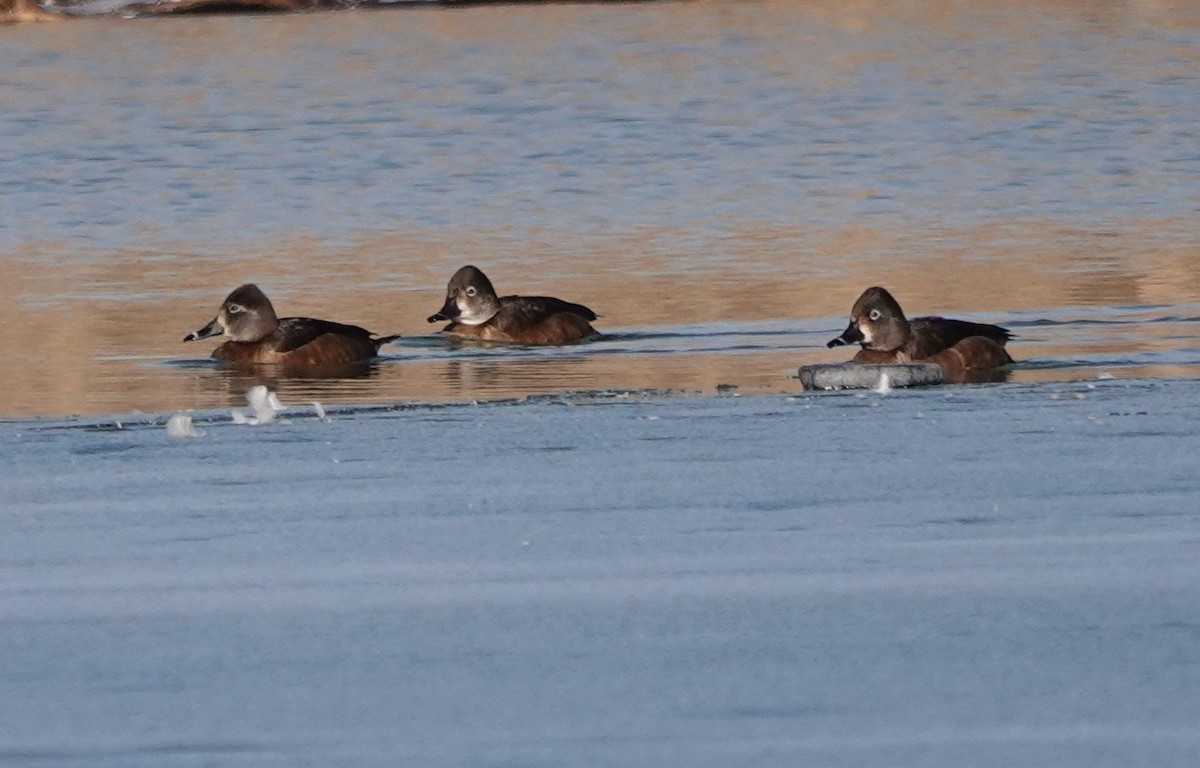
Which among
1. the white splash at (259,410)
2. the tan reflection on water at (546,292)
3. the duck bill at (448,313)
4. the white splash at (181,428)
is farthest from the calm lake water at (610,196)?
the white splash at (181,428)

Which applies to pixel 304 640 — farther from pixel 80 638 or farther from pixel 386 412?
pixel 386 412

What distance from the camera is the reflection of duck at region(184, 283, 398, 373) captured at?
1373 centimetres

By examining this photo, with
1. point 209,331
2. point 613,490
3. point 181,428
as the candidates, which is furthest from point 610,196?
point 613,490

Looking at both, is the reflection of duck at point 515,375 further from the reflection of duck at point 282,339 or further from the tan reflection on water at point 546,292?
the reflection of duck at point 282,339

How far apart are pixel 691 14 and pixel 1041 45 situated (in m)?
10.7

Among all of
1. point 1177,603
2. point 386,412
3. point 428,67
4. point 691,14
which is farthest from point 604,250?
point 691,14

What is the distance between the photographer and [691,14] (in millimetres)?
52719

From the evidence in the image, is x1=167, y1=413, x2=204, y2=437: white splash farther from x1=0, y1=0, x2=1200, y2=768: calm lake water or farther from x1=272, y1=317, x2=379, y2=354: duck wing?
x1=272, y1=317, x2=379, y2=354: duck wing

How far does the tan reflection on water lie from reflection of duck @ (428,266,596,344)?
187 mm

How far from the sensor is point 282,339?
1385 cm

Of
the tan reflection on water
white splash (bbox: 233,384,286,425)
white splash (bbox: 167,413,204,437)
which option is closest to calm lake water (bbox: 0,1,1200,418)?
the tan reflection on water

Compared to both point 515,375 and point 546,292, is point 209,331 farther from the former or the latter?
point 546,292

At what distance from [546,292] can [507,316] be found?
269cm

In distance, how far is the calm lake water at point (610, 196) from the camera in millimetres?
13859
